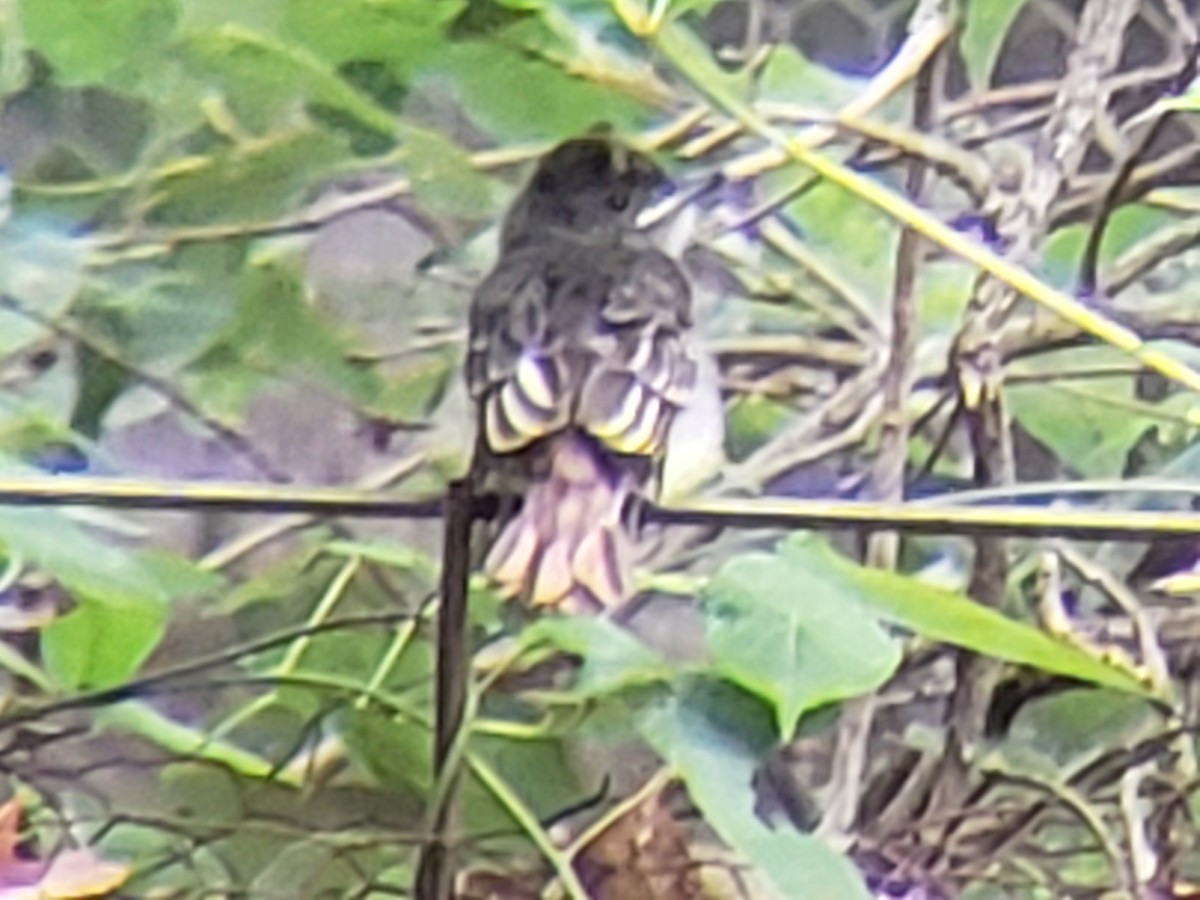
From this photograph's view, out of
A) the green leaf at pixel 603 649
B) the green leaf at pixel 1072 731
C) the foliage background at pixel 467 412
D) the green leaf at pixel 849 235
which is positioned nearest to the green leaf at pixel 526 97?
the foliage background at pixel 467 412

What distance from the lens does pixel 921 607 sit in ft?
2.19

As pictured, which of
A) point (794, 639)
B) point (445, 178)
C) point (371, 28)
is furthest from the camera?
point (445, 178)

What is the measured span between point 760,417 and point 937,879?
0.24 metres

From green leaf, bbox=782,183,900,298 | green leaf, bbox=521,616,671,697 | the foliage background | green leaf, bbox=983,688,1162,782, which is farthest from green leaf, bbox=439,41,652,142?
green leaf, bbox=983,688,1162,782

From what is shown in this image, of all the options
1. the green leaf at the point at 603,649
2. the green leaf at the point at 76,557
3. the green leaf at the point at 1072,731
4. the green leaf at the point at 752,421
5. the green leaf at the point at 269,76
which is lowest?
the green leaf at the point at 1072,731

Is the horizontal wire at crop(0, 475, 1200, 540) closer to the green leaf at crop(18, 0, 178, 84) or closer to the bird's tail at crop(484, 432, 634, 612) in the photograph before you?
the bird's tail at crop(484, 432, 634, 612)

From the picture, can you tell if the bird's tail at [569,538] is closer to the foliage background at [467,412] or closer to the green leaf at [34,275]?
the foliage background at [467,412]

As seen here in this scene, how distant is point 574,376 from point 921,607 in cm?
17

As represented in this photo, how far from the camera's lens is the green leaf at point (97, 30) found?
73 centimetres

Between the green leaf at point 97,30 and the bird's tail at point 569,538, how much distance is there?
0.74 ft

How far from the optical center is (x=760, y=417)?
0.93m

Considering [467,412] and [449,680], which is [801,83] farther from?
[449,680]

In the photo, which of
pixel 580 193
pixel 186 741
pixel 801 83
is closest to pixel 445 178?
pixel 580 193

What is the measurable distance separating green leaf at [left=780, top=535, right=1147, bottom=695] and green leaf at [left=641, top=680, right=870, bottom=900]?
0.21ft
